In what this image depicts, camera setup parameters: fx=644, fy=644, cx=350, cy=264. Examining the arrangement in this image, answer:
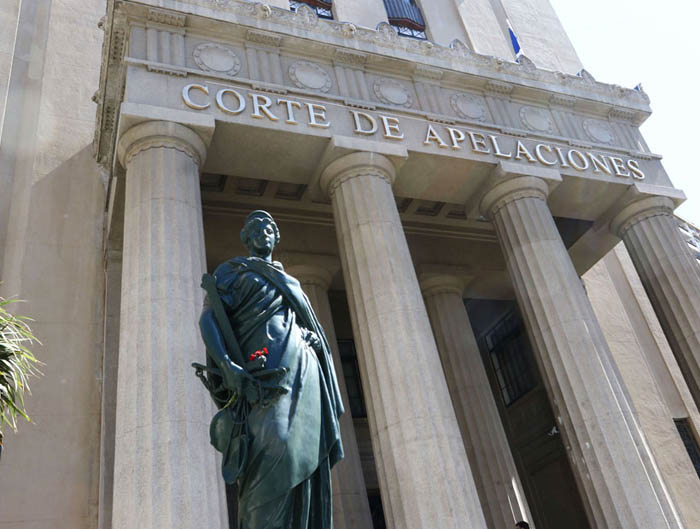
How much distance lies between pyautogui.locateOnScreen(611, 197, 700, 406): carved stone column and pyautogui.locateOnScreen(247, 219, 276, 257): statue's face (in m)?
13.6

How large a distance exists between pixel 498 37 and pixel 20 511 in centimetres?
2223

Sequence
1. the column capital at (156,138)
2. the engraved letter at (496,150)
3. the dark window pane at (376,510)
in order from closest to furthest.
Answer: the column capital at (156,138), the engraved letter at (496,150), the dark window pane at (376,510)

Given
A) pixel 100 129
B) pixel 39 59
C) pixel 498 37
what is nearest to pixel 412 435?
pixel 100 129

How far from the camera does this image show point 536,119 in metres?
16.9

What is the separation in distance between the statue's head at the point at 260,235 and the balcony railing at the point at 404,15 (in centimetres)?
2123

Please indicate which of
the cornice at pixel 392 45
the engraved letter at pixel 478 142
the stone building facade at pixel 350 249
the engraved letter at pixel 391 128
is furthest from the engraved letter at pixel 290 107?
the engraved letter at pixel 478 142

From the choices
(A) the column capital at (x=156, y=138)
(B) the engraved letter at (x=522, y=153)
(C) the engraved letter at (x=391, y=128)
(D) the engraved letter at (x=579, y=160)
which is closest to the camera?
(A) the column capital at (x=156, y=138)

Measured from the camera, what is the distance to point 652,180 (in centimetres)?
1720

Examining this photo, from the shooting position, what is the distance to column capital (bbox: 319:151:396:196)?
1350 centimetres

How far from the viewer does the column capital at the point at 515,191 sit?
1506cm

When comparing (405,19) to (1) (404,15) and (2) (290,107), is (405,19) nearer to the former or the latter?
(1) (404,15)

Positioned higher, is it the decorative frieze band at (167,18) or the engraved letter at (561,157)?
the decorative frieze band at (167,18)

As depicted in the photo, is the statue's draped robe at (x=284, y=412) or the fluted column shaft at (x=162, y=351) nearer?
the statue's draped robe at (x=284, y=412)

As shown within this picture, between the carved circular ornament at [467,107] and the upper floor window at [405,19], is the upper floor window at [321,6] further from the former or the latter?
the carved circular ornament at [467,107]
